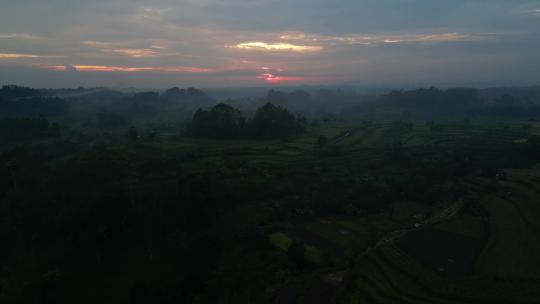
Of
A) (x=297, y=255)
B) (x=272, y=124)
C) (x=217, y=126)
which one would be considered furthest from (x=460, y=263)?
(x=217, y=126)

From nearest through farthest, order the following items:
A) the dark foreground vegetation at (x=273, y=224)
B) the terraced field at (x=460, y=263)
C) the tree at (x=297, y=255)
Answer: the terraced field at (x=460, y=263), the dark foreground vegetation at (x=273, y=224), the tree at (x=297, y=255)

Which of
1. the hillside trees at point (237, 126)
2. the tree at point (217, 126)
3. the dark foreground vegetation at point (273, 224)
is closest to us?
the dark foreground vegetation at point (273, 224)

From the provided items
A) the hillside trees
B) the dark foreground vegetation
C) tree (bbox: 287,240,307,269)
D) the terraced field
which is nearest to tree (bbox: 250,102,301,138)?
the hillside trees

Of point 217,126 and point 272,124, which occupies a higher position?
point 272,124

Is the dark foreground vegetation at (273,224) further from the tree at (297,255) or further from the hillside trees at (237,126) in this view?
the hillside trees at (237,126)

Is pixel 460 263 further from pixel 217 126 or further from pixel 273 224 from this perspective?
pixel 217 126

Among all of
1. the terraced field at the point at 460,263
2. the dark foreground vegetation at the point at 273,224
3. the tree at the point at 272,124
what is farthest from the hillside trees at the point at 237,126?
the terraced field at the point at 460,263

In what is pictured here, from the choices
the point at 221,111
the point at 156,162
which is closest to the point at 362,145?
the point at 221,111

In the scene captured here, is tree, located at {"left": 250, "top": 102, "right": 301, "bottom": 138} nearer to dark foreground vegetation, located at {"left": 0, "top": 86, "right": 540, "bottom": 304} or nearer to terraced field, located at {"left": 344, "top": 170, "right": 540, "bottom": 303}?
dark foreground vegetation, located at {"left": 0, "top": 86, "right": 540, "bottom": 304}
